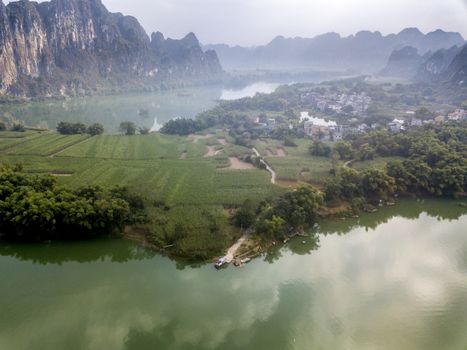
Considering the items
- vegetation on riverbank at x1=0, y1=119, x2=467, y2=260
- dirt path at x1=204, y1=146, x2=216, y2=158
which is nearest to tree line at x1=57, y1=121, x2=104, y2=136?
vegetation on riverbank at x1=0, y1=119, x2=467, y2=260

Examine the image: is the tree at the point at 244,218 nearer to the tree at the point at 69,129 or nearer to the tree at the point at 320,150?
the tree at the point at 320,150

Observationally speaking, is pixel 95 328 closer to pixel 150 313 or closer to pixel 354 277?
pixel 150 313

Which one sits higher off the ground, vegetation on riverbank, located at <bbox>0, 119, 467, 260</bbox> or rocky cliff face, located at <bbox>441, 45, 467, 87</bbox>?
rocky cliff face, located at <bbox>441, 45, 467, 87</bbox>

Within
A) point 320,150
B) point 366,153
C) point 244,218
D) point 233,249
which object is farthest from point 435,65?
point 233,249

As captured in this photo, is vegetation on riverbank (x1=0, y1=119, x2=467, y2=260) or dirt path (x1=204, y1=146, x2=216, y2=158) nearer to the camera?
vegetation on riverbank (x1=0, y1=119, x2=467, y2=260)

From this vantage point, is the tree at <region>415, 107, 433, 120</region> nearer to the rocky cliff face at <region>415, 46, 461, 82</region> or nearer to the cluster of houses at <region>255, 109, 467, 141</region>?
the cluster of houses at <region>255, 109, 467, 141</region>

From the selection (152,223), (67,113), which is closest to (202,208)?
(152,223)

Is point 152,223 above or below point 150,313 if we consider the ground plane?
above
